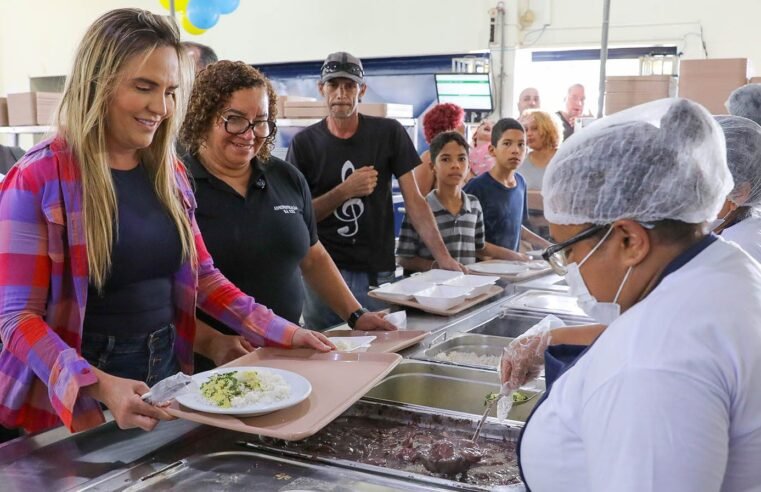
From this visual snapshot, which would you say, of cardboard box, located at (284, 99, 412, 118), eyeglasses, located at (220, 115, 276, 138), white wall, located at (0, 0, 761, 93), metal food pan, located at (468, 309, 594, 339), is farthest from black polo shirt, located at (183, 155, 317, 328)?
white wall, located at (0, 0, 761, 93)

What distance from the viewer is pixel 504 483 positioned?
1336 mm

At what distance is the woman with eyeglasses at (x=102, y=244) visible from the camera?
1312 mm

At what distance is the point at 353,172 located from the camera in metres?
3.03

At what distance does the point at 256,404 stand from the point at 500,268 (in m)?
1.93

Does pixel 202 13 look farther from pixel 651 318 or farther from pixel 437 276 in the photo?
pixel 651 318

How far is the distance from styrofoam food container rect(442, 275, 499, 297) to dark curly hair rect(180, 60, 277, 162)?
1.05 metres


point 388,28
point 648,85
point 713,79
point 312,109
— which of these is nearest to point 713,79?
point 713,79

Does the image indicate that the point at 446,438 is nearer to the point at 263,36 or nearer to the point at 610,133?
the point at 610,133

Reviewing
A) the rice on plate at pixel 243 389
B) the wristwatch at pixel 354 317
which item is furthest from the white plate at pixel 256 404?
the wristwatch at pixel 354 317

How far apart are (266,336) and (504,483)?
2.21 feet

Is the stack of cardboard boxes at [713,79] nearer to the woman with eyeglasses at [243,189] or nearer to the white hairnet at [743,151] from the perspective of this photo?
the white hairnet at [743,151]

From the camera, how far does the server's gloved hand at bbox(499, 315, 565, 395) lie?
1481 millimetres

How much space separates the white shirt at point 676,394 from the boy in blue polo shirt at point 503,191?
8.83ft

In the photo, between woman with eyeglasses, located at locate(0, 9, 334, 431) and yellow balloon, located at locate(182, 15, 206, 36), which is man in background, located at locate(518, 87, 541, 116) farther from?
woman with eyeglasses, located at locate(0, 9, 334, 431)
